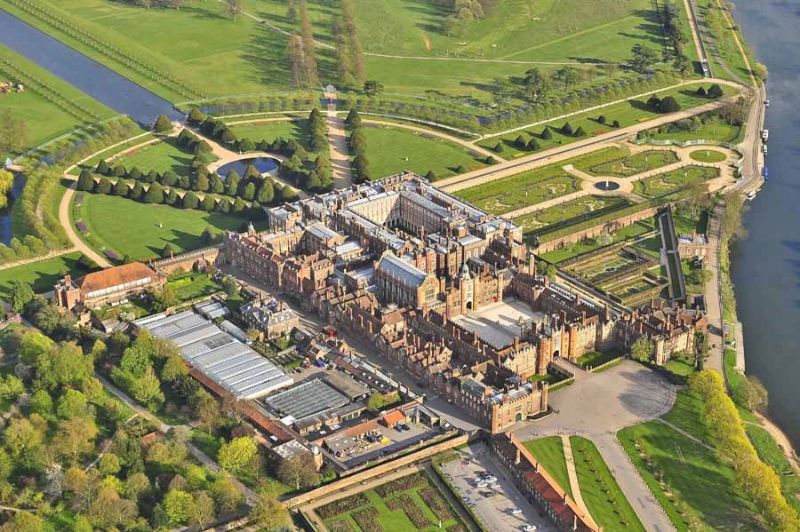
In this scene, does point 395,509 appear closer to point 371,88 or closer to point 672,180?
point 672,180

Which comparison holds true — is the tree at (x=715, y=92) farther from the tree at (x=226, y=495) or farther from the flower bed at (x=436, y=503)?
the tree at (x=226, y=495)

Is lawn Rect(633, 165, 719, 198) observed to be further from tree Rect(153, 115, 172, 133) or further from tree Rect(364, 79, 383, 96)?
tree Rect(153, 115, 172, 133)

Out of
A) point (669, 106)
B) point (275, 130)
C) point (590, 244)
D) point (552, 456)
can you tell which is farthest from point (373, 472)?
point (669, 106)

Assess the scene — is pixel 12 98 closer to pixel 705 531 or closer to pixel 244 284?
pixel 244 284

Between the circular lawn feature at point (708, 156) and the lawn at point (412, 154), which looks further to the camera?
the circular lawn feature at point (708, 156)

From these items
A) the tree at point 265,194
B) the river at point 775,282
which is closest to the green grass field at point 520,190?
the tree at point 265,194

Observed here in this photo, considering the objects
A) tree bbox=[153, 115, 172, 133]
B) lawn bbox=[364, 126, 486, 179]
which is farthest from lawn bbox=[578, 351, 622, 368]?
tree bbox=[153, 115, 172, 133]

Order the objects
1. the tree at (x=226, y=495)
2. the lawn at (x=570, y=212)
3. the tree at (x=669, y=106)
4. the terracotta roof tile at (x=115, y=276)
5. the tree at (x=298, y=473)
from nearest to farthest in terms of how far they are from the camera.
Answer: the tree at (x=226, y=495) < the tree at (x=298, y=473) < the terracotta roof tile at (x=115, y=276) < the lawn at (x=570, y=212) < the tree at (x=669, y=106)

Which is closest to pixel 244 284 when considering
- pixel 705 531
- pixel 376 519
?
pixel 376 519
